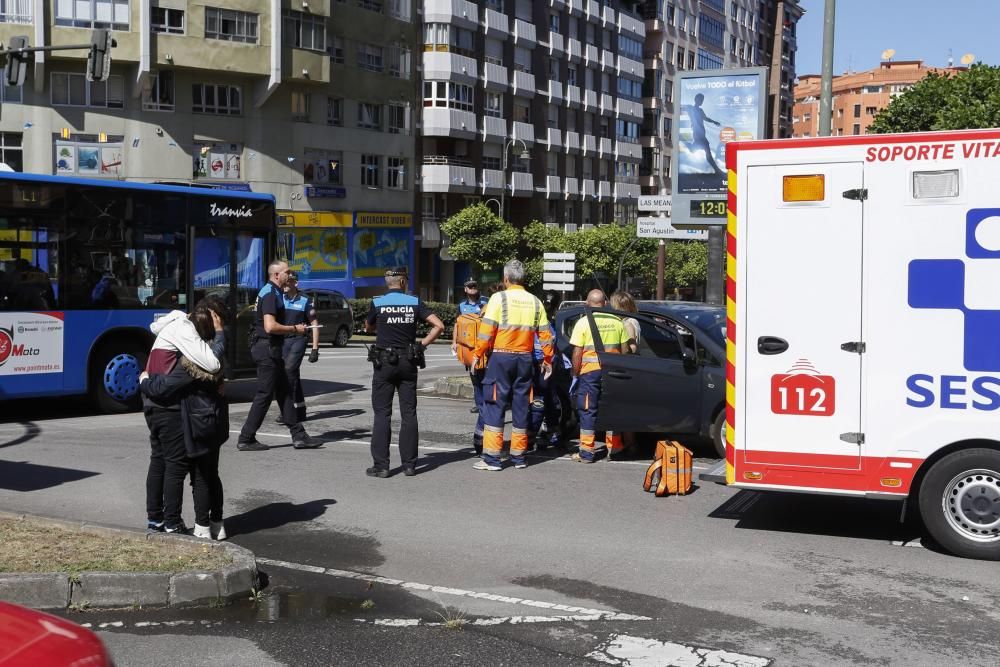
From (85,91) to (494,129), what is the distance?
24.7m

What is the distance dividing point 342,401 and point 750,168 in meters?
9.94

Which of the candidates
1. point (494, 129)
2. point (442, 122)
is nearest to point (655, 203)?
point (442, 122)

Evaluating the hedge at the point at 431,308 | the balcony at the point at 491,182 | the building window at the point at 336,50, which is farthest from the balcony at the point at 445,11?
the hedge at the point at 431,308

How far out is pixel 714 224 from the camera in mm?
21078

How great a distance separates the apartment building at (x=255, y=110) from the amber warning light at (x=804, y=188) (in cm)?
2797

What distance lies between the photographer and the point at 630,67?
76375 mm

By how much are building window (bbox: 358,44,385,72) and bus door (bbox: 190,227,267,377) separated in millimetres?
35238

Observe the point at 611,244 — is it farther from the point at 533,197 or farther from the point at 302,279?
the point at 302,279

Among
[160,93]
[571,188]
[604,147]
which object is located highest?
[604,147]

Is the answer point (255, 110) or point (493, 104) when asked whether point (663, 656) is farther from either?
point (493, 104)

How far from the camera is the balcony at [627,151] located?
75.4m

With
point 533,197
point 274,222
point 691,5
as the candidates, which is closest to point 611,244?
point 533,197

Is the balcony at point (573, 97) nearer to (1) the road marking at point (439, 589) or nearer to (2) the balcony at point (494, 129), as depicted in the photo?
(2) the balcony at point (494, 129)

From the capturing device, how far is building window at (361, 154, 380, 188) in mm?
50469
